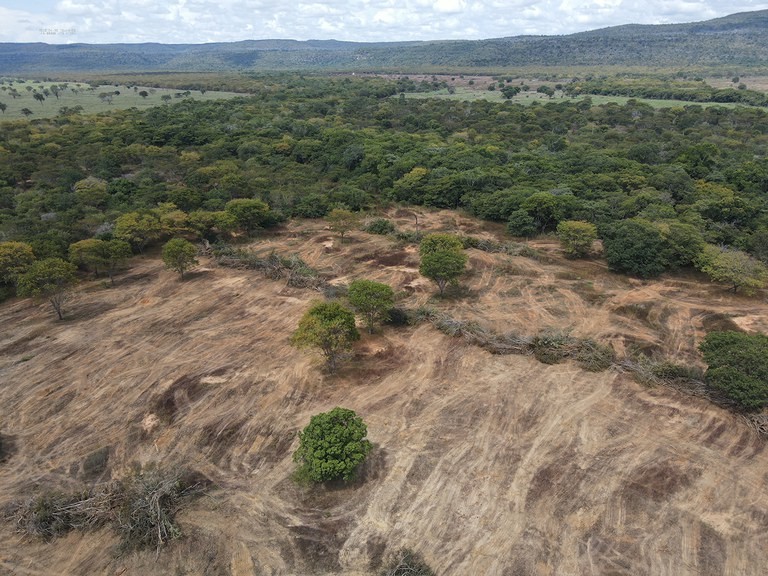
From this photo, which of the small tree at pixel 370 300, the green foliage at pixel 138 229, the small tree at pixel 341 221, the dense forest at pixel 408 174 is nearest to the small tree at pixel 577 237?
the dense forest at pixel 408 174

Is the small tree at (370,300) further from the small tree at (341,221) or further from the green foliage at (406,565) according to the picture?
the small tree at (341,221)

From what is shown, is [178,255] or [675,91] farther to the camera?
[675,91]

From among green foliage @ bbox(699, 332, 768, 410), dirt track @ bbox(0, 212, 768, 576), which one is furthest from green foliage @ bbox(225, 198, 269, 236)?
green foliage @ bbox(699, 332, 768, 410)

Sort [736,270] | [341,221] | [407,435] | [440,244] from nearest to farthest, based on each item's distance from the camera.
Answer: [407,435]
[736,270]
[440,244]
[341,221]

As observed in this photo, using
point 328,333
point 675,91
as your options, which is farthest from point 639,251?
point 675,91

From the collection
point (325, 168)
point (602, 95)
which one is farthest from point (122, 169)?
point (602, 95)

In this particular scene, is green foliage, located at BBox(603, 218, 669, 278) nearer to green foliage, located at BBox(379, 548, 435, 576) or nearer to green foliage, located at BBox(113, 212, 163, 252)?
green foliage, located at BBox(379, 548, 435, 576)

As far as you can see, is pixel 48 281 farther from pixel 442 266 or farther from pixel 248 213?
pixel 442 266

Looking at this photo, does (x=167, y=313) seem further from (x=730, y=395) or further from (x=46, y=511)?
(x=730, y=395)
